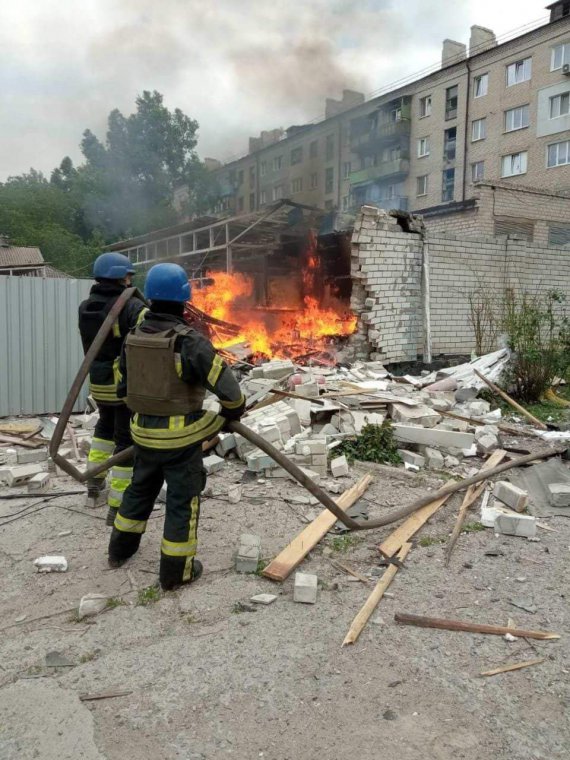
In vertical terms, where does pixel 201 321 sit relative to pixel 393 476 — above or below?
above

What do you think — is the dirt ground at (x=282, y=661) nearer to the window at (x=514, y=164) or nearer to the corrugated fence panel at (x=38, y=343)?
the corrugated fence panel at (x=38, y=343)

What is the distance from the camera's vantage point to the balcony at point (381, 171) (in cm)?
3394

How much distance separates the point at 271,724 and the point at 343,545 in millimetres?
1676

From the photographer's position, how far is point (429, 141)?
3347cm

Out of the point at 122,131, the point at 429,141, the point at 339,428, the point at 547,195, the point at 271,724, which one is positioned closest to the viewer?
the point at 271,724

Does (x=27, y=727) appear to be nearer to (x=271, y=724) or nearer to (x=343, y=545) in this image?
(x=271, y=724)

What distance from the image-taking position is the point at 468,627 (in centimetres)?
269

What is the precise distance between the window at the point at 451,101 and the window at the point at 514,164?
492cm

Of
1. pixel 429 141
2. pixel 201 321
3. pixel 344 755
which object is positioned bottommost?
pixel 344 755

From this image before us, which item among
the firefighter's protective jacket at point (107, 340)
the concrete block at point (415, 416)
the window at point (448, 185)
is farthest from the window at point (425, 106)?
the firefighter's protective jacket at point (107, 340)

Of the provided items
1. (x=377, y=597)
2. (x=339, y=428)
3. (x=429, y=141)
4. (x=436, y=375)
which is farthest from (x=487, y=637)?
(x=429, y=141)

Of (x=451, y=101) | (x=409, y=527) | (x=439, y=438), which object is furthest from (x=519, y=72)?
(x=409, y=527)

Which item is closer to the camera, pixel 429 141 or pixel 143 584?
pixel 143 584

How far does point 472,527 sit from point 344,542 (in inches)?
41.1
